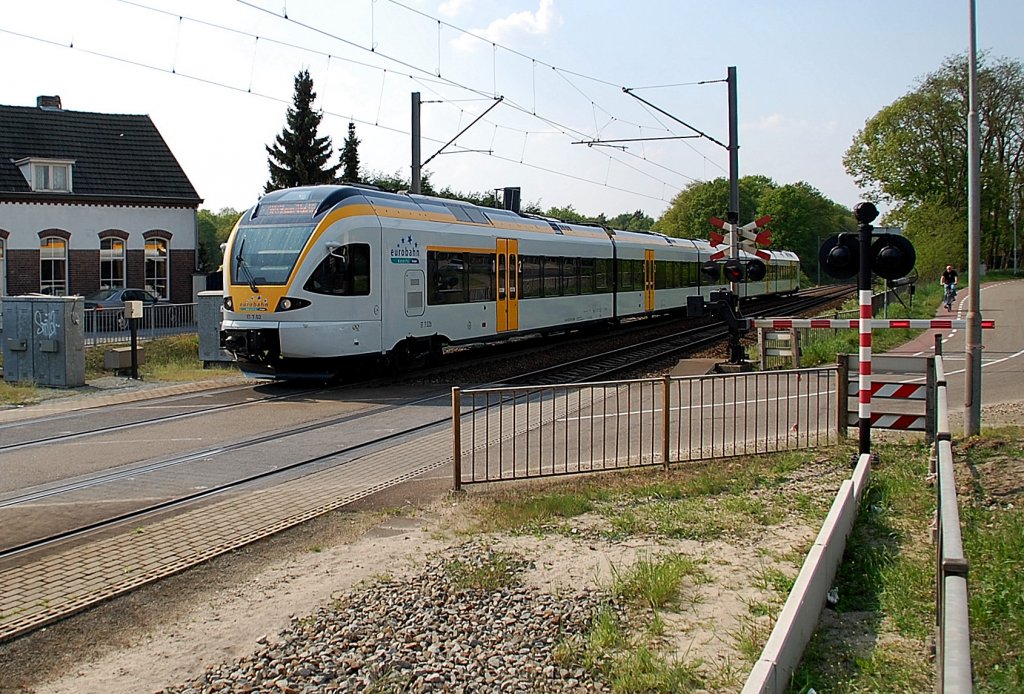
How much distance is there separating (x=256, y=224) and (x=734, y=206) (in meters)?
11.9

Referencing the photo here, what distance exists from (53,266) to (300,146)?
20348 mm

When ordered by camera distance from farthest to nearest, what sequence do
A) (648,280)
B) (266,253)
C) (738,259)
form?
(648,280) < (738,259) < (266,253)

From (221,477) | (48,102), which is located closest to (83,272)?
(48,102)

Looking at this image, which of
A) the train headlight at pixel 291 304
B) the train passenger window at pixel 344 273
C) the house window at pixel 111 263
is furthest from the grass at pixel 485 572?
the house window at pixel 111 263

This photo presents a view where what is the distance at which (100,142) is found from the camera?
37.6 meters

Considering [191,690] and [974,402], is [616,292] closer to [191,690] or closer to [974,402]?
[974,402]

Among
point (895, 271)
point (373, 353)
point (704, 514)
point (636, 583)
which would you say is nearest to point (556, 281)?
point (373, 353)

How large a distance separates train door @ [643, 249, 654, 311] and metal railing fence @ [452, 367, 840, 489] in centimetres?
1896

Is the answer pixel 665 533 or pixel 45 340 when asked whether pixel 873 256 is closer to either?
pixel 665 533

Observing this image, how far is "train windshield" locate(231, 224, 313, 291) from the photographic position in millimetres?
17188

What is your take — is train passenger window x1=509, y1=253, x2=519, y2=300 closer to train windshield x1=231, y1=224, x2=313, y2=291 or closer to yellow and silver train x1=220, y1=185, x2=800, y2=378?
yellow and silver train x1=220, y1=185, x2=800, y2=378

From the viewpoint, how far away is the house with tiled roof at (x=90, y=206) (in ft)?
112

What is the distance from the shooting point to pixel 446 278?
66.5 ft

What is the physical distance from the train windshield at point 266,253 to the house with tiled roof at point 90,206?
1922 centimetres
